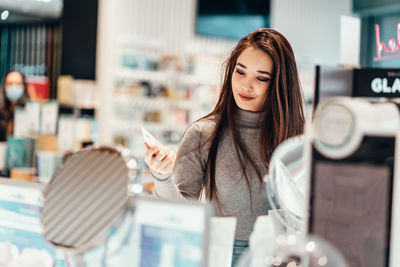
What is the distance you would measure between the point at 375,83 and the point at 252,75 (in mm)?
350

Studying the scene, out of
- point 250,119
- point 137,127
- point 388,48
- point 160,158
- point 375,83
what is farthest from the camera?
point 137,127

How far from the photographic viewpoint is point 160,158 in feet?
4.15

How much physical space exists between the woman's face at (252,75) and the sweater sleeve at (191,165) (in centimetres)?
21

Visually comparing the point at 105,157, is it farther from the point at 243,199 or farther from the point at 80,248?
the point at 243,199

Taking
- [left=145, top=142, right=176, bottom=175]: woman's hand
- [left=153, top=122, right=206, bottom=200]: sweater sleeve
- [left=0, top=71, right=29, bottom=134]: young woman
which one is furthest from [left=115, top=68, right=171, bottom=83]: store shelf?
[left=145, top=142, right=176, bottom=175]: woman's hand

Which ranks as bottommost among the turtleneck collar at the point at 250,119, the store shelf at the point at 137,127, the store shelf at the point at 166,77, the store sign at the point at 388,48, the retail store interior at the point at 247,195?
the store shelf at the point at 137,127

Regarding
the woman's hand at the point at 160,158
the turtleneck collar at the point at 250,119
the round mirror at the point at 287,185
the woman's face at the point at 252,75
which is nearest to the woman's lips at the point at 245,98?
the woman's face at the point at 252,75

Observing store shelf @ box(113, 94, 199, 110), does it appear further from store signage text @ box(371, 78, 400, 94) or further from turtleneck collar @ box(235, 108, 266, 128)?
store signage text @ box(371, 78, 400, 94)

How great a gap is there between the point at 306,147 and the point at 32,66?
32.0 feet

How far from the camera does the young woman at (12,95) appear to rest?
5000 millimetres

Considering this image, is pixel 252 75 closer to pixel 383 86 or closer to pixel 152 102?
pixel 383 86

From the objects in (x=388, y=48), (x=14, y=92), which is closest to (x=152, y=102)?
(x=14, y=92)

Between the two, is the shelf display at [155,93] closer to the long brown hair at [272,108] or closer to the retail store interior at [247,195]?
the retail store interior at [247,195]

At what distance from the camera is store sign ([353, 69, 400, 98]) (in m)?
1.40
